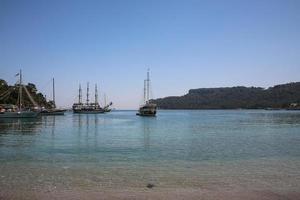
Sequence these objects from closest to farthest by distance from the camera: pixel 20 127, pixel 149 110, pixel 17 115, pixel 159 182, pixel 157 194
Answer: pixel 157 194, pixel 159 182, pixel 20 127, pixel 17 115, pixel 149 110

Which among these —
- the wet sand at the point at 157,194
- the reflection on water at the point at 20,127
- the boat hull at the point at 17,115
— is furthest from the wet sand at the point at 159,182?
the boat hull at the point at 17,115

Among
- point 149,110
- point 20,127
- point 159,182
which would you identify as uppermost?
point 149,110

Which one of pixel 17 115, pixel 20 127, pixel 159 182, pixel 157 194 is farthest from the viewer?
pixel 17 115

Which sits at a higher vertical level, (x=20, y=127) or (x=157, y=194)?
(x=20, y=127)

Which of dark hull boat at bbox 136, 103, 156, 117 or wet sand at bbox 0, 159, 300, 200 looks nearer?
wet sand at bbox 0, 159, 300, 200

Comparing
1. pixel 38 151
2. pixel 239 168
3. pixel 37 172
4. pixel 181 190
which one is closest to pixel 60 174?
pixel 37 172

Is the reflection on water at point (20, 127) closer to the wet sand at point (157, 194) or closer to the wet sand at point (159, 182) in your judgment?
the wet sand at point (159, 182)

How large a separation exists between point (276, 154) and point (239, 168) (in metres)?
8.82

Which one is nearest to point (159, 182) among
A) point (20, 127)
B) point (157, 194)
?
point (157, 194)

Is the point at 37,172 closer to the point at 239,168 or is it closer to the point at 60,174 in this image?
the point at 60,174

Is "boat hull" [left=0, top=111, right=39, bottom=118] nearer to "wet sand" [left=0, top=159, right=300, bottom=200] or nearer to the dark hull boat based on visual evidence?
the dark hull boat

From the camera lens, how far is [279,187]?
17828 mm

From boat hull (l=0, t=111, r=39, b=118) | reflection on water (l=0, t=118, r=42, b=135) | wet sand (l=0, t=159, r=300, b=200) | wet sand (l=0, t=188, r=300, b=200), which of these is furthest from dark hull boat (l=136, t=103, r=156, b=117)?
wet sand (l=0, t=188, r=300, b=200)

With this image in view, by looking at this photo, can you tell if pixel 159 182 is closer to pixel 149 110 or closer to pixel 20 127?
pixel 20 127
